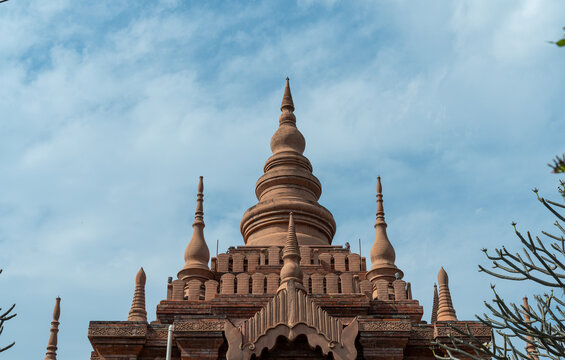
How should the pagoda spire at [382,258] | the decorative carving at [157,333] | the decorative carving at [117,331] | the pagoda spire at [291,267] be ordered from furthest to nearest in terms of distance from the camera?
1. the pagoda spire at [382,258]
2. the pagoda spire at [291,267]
3. the decorative carving at [157,333]
4. the decorative carving at [117,331]

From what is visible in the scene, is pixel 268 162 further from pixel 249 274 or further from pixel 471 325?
pixel 471 325

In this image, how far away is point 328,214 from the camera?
1406 inches

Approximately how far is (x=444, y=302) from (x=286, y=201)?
1010cm

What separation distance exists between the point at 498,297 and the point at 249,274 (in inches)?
626

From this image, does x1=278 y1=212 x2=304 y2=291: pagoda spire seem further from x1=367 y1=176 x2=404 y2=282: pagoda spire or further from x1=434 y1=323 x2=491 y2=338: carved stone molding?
x1=367 y1=176 x2=404 y2=282: pagoda spire

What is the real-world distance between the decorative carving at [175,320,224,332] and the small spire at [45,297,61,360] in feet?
21.3

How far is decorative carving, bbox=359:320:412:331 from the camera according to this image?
80.2 ft

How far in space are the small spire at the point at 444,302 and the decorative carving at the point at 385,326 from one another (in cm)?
193

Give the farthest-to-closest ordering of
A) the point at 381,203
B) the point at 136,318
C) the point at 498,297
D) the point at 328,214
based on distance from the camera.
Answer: the point at 328,214 → the point at 381,203 → the point at 136,318 → the point at 498,297

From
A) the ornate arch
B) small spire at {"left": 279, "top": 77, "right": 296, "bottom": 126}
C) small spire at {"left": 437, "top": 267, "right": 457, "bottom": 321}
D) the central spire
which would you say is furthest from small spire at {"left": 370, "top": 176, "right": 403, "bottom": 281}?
small spire at {"left": 279, "top": 77, "right": 296, "bottom": 126}

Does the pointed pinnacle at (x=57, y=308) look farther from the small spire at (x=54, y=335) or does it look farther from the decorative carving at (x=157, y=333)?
the decorative carving at (x=157, y=333)

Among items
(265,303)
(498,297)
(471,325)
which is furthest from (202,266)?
(498,297)

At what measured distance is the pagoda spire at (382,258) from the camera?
3048 cm

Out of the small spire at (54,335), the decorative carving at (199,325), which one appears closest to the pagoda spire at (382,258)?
the decorative carving at (199,325)
